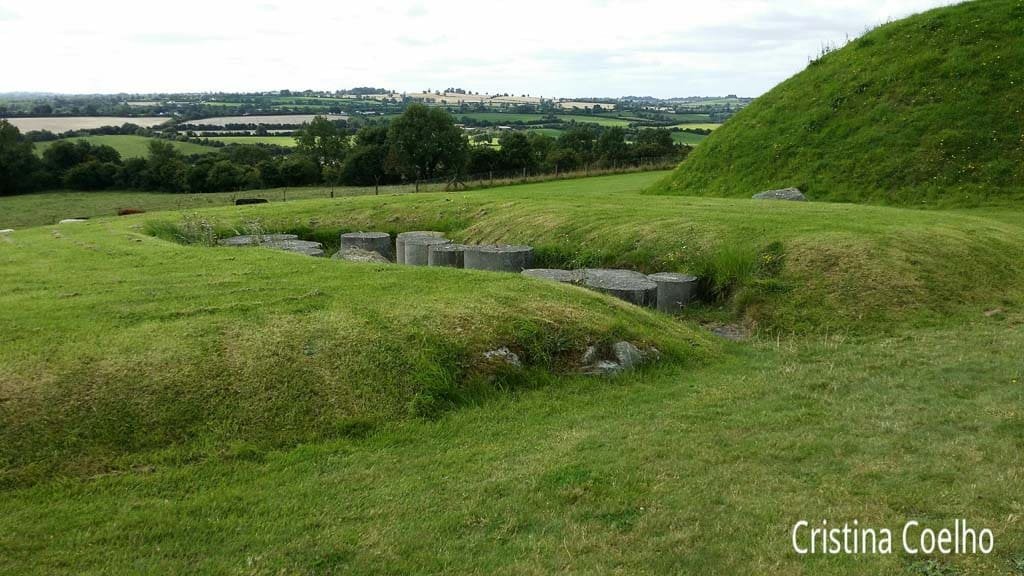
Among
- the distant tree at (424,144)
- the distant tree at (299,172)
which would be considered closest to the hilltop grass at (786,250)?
the distant tree at (299,172)

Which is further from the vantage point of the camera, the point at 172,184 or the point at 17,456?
the point at 172,184

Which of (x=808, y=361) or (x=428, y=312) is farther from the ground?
(x=428, y=312)

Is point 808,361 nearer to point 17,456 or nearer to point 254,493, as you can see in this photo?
point 254,493

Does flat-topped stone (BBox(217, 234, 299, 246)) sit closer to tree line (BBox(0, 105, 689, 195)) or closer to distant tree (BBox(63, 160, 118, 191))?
tree line (BBox(0, 105, 689, 195))

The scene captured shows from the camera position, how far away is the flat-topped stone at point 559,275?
49.9 feet

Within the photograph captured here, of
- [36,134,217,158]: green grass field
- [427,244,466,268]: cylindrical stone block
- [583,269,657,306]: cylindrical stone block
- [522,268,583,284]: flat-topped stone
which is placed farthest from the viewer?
[36,134,217,158]: green grass field

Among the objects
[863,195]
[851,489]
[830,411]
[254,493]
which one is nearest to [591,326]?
[830,411]

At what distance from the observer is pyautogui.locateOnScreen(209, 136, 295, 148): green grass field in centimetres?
9256

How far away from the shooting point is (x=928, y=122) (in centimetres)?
2727

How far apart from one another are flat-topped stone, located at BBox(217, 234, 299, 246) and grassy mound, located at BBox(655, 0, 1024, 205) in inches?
714

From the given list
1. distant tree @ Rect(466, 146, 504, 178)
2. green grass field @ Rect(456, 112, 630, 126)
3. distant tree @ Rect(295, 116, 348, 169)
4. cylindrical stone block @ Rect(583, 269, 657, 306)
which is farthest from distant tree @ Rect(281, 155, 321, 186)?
green grass field @ Rect(456, 112, 630, 126)

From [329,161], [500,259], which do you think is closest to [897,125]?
[500,259]

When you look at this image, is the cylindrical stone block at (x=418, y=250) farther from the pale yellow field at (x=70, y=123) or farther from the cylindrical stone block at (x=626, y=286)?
the pale yellow field at (x=70, y=123)

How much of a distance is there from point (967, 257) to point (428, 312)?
12319 millimetres
